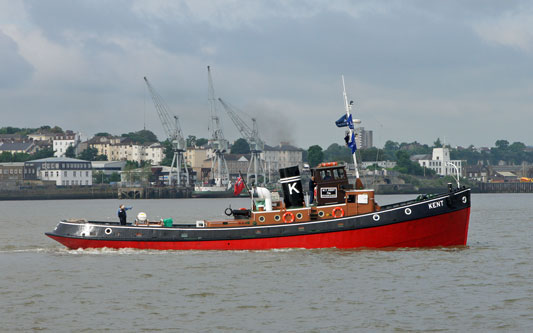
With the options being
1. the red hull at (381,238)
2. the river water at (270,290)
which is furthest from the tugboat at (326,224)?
the river water at (270,290)

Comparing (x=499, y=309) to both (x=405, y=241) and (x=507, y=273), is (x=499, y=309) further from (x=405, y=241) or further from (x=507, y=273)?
(x=405, y=241)

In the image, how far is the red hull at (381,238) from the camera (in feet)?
122

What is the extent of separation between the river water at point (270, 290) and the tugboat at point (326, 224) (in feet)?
1.92

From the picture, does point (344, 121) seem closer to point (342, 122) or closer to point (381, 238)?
point (342, 122)

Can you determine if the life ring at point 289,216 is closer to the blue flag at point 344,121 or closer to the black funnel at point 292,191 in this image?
the black funnel at point 292,191

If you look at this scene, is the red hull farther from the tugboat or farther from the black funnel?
the black funnel

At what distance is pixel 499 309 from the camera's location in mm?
25781

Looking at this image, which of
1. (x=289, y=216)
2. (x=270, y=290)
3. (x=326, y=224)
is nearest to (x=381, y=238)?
(x=326, y=224)

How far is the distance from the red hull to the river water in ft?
1.36

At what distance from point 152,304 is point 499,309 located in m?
11.9

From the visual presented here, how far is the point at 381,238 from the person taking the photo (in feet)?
122

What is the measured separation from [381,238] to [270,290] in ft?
30.2

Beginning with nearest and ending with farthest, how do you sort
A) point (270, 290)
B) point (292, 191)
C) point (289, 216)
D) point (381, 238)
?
point (270, 290)
point (381, 238)
point (289, 216)
point (292, 191)

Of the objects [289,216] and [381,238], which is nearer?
[381,238]
